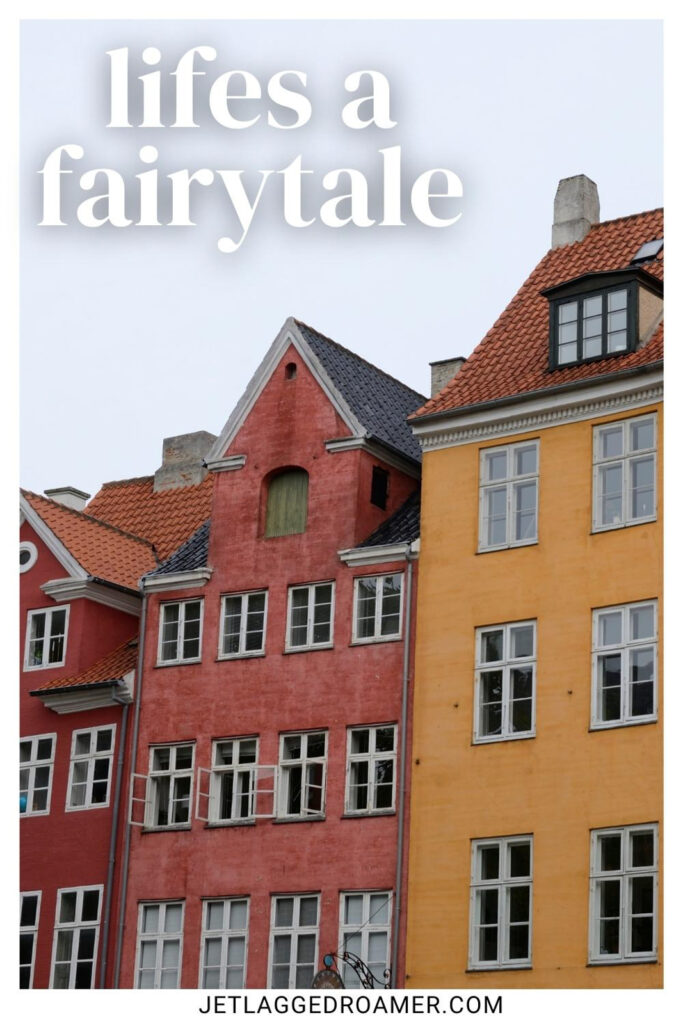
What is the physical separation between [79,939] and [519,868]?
1067cm

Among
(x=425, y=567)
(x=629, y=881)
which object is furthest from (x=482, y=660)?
(x=629, y=881)

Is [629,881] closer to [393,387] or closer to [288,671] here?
[288,671]

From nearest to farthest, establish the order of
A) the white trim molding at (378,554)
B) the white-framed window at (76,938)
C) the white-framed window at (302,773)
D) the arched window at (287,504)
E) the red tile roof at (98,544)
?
the white-framed window at (302,773) < the white trim molding at (378,554) < the white-framed window at (76,938) < the arched window at (287,504) < the red tile roof at (98,544)

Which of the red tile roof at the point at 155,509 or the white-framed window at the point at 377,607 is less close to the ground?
the red tile roof at the point at 155,509

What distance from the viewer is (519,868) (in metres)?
40.2

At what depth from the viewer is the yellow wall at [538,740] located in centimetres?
3916

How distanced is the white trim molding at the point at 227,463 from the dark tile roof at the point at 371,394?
9.24 feet

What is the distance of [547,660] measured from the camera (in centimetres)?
4109

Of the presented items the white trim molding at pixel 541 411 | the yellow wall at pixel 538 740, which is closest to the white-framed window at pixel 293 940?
the yellow wall at pixel 538 740

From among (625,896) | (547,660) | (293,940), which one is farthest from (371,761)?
(625,896)

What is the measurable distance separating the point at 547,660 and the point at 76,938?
487 inches

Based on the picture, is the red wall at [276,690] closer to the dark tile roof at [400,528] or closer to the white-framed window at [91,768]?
the dark tile roof at [400,528]

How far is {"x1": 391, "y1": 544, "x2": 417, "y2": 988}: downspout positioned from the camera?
4138 cm

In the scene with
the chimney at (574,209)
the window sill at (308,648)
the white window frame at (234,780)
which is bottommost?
the white window frame at (234,780)
